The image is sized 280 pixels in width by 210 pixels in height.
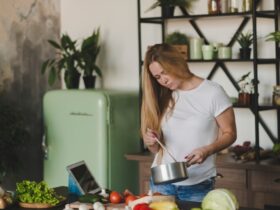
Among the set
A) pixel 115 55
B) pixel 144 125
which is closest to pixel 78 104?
pixel 115 55

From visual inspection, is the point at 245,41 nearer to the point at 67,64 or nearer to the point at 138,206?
the point at 67,64

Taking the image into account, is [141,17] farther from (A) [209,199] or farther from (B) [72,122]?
(A) [209,199]

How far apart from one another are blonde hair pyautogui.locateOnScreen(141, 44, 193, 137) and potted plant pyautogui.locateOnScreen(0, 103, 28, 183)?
1945mm

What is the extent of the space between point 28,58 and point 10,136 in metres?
0.89

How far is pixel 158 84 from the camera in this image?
3.67m

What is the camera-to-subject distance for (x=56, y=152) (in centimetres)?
561

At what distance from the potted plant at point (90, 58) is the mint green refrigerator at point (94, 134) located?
30 centimetres

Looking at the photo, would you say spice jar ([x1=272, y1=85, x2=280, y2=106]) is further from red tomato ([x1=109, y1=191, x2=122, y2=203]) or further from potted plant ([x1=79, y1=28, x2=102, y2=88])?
red tomato ([x1=109, y1=191, x2=122, y2=203])

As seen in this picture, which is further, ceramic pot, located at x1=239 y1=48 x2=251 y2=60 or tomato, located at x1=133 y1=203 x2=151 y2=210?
ceramic pot, located at x1=239 y1=48 x2=251 y2=60

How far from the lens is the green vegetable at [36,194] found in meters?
3.33

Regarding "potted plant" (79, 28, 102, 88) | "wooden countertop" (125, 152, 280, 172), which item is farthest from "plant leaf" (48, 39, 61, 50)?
"wooden countertop" (125, 152, 280, 172)

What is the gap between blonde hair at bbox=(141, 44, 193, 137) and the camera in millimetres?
3529

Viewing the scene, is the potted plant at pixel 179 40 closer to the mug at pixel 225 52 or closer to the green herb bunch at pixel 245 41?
the mug at pixel 225 52

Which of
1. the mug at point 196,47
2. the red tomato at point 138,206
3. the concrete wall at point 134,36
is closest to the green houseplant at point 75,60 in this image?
the concrete wall at point 134,36
